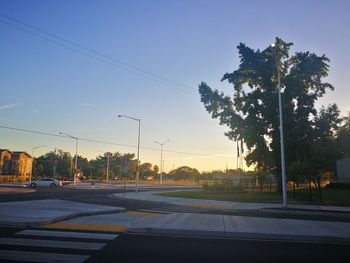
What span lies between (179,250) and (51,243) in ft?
10.8

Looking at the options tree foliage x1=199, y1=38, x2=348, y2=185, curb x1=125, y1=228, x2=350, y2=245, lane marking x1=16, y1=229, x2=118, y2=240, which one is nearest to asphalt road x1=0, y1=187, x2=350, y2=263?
lane marking x1=16, y1=229, x2=118, y2=240

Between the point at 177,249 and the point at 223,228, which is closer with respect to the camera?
the point at 177,249

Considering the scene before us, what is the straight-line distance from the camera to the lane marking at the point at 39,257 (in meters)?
7.23

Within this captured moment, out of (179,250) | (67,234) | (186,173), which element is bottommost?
(179,250)

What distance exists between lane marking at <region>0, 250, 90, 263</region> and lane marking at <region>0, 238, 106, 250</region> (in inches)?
31.0

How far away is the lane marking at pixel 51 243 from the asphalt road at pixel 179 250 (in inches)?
1.9

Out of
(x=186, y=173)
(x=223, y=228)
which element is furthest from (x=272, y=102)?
(x=186, y=173)

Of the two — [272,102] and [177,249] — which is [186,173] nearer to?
[272,102]

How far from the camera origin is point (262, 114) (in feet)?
131

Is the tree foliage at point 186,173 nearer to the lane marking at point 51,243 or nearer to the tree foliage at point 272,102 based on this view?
the tree foliage at point 272,102

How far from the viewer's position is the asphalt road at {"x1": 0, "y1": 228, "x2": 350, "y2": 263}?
305 inches

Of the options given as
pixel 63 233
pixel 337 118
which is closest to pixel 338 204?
pixel 63 233

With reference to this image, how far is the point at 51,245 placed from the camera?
8633 millimetres

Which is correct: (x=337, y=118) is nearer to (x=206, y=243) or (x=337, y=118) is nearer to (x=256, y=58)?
(x=256, y=58)
